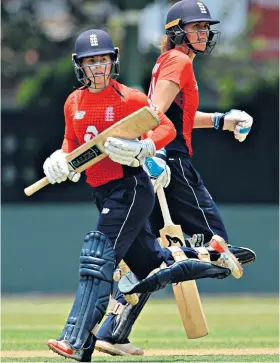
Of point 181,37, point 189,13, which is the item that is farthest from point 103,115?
point 189,13

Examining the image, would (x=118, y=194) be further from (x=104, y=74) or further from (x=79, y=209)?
(x=79, y=209)

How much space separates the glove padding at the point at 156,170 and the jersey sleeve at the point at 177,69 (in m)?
0.55

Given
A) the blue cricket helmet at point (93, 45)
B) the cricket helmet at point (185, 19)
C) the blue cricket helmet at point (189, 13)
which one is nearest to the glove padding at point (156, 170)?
the blue cricket helmet at point (93, 45)

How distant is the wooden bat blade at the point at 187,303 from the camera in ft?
28.0

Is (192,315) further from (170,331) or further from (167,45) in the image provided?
(170,331)

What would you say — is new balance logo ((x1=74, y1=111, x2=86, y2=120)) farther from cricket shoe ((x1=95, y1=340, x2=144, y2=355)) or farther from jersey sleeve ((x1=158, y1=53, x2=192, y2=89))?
cricket shoe ((x1=95, y1=340, x2=144, y2=355))

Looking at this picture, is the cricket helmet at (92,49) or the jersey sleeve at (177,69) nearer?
the cricket helmet at (92,49)

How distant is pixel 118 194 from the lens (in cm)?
758

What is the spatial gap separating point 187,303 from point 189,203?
0.73 m

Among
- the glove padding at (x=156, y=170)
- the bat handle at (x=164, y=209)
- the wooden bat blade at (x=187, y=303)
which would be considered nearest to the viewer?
the glove padding at (x=156, y=170)

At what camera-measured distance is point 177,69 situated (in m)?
8.19

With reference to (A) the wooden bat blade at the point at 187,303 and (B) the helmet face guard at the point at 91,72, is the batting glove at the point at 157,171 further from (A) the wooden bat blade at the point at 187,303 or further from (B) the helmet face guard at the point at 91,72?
(B) the helmet face guard at the point at 91,72

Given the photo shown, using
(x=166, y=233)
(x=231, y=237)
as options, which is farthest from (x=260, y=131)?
(x=166, y=233)

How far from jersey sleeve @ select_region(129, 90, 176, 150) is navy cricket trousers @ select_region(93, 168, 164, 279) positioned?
221 mm
